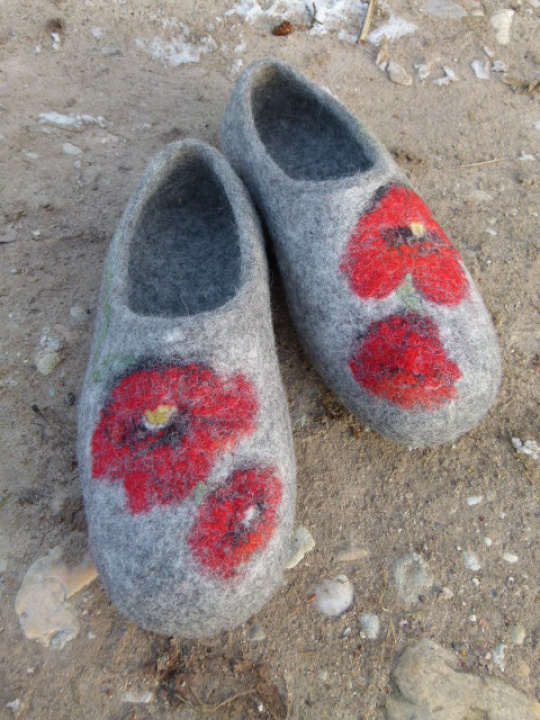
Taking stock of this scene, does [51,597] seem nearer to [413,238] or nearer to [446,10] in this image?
[413,238]

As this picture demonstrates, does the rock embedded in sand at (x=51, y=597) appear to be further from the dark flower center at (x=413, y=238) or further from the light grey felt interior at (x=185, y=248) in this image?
the dark flower center at (x=413, y=238)

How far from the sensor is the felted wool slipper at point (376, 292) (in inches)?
46.7

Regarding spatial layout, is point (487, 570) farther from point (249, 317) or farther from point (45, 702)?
point (45, 702)

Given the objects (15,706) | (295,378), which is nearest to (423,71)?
(295,378)

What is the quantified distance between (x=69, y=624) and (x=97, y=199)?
45.6 inches

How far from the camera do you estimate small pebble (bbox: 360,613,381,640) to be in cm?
114

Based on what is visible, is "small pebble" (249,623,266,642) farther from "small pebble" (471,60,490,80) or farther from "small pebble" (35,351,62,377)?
"small pebble" (471,60,490,80)

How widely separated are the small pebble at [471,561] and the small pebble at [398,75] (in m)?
1.60

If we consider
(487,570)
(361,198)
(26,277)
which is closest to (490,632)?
(487,570)

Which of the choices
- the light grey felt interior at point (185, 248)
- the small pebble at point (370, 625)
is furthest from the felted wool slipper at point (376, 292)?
the small pebble at point (370, 625)

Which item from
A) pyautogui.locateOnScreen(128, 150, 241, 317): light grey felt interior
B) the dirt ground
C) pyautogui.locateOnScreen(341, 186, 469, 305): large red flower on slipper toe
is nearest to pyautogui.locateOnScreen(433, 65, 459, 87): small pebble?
the dirt ground

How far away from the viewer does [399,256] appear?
1.28 m

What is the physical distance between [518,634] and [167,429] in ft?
2.59

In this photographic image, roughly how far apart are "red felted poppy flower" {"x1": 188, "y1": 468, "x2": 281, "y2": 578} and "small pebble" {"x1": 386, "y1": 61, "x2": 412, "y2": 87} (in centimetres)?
Answer: 161
